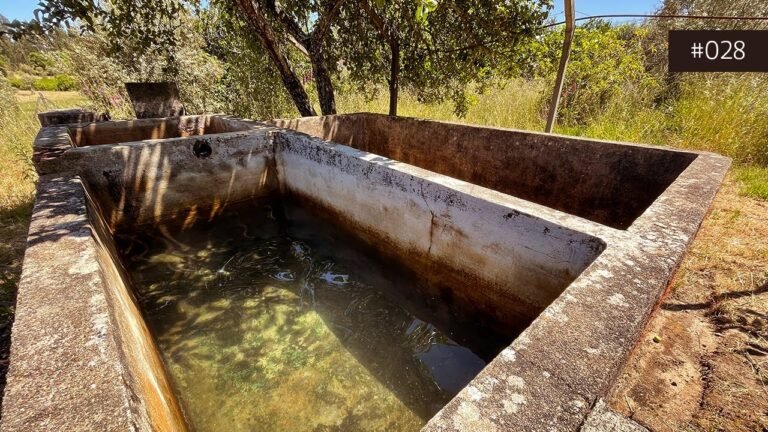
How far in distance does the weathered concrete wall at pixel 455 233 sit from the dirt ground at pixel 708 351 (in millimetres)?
586

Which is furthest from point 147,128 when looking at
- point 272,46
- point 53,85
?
point 53,85

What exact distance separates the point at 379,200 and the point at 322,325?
1165 millimetres

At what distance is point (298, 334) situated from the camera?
2.57 metres

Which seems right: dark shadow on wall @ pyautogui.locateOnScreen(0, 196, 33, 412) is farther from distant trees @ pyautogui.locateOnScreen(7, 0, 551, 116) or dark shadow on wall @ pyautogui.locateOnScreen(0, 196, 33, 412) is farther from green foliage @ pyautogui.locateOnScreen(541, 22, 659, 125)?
green foliage @ pyautogui.locateOnScreen(541, 22, 659, 125)

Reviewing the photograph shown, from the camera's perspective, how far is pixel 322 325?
266 cm

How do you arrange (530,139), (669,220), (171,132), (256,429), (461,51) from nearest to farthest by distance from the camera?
(669,220) < (256,429) < (530,139) < (461,51) < (171,132)

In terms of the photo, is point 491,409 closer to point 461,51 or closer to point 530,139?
point 530,139

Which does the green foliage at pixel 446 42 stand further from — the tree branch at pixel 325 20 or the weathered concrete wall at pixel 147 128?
the weathered concrete wall at pixel 147 128

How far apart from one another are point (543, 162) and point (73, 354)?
3.83 meters

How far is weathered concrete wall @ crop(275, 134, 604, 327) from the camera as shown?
1.95m

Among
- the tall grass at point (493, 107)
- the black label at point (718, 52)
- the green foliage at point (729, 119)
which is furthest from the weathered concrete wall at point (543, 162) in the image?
the green foliage at point (729, 119)

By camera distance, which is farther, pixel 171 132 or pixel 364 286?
pixel 171 132

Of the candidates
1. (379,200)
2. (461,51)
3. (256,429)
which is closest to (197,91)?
(461,51)

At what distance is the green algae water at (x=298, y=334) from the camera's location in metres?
2.06
